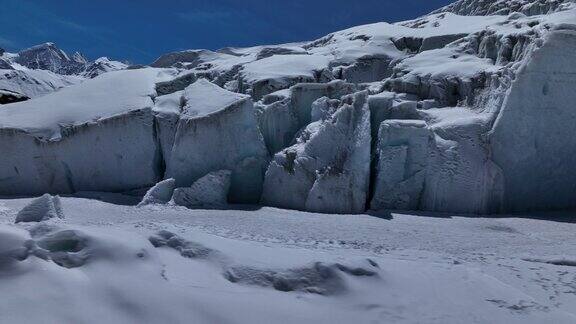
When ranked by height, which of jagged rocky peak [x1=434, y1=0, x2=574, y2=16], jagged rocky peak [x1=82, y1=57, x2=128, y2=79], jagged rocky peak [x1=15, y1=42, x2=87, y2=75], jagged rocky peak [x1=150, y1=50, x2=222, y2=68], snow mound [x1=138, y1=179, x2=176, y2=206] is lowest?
snow mound [x1=138, y1=179, x2=176, y2=206]

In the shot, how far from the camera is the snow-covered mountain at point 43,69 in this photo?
5850 cm

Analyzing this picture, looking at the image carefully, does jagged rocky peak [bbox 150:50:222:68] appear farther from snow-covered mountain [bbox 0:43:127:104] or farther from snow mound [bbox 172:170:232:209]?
snow mound [bbox 172:170:232:209]

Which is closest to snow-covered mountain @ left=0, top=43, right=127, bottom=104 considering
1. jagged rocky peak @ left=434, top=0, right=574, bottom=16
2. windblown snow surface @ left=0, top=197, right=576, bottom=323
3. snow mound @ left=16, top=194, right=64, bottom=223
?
snow mound @ left=16, top=194, right=64, bottom=223

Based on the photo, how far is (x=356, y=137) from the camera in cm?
1202

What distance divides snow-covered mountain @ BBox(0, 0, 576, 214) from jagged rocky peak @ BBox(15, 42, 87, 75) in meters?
128

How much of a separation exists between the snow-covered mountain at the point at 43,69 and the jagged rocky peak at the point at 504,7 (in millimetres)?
24601

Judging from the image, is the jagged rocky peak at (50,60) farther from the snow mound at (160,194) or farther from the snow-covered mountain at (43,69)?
the snow mound at (160,194)

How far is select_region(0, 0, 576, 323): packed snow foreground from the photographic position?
4.95 m

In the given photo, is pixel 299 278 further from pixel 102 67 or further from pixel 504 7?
pixel 102 67

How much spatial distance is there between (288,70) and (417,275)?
13.8 meters

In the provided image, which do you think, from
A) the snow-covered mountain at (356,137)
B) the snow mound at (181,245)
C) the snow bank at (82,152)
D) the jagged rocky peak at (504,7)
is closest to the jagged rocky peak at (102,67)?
the jagged rocky peak at (504,7)

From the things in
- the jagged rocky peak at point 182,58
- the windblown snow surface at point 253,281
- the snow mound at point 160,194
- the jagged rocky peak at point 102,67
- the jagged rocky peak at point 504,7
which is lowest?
the windblown snow surface at point 253,281

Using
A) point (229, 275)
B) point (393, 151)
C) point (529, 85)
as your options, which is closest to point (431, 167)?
point (393, 151)

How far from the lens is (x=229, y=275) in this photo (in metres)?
5.44
